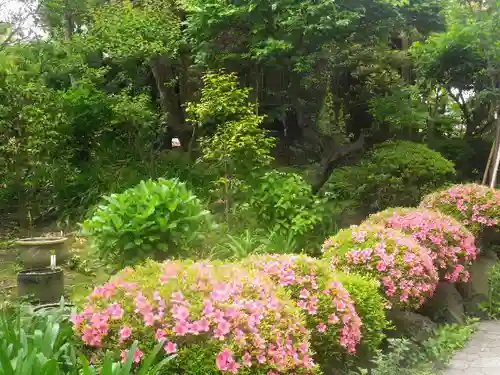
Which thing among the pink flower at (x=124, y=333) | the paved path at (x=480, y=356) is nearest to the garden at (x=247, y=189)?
the pink flower at (x=124, y=333)

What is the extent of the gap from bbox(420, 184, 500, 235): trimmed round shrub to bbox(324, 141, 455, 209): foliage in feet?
2.94

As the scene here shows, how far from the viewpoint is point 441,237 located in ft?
17.5

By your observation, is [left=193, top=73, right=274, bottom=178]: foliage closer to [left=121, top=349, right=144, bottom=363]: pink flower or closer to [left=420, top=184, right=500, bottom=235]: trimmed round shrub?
[left=420, top=184, right=500, bottom=235]: trimmed round shrub

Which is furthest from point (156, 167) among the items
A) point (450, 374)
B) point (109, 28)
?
point (450, 374)

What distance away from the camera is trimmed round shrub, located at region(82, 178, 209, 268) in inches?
187

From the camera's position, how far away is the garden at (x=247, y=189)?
107 inches

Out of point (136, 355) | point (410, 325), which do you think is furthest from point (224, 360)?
point (410, 325)

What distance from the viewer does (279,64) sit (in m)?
8.62

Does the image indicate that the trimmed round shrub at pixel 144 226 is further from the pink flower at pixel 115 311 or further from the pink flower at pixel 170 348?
the pink flower at pixel 170 348

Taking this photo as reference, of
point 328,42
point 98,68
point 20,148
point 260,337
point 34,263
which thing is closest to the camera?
point 260,337

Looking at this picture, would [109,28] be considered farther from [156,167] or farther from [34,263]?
[34,263]

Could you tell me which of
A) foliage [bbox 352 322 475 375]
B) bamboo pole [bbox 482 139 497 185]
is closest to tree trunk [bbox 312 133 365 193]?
bamboo pole [bbox 482 139 497 185]

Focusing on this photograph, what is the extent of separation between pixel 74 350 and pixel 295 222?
164 inches

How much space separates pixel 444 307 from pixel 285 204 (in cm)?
219
